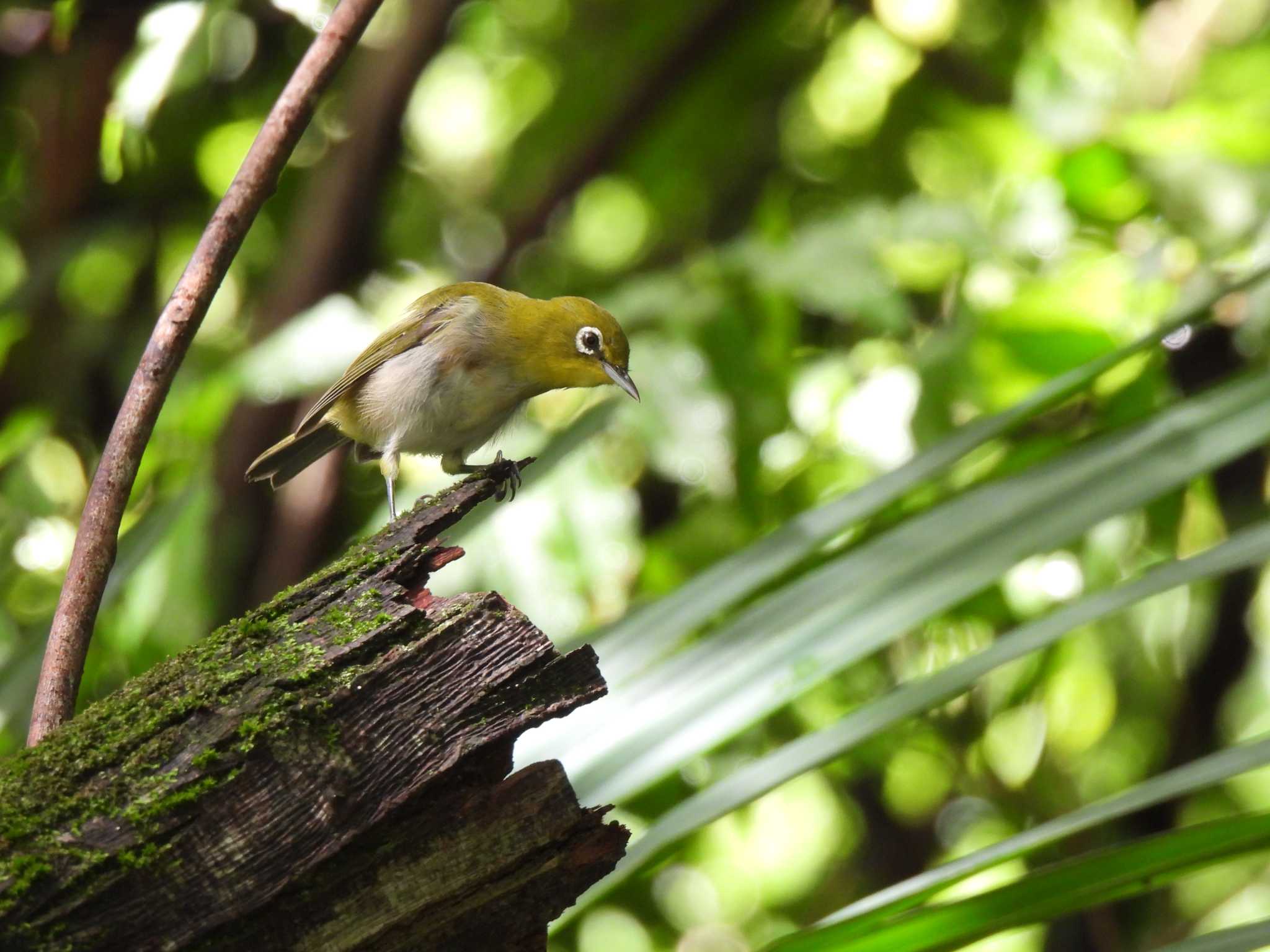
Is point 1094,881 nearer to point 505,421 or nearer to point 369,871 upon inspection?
point 369,871

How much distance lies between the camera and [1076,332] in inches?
130

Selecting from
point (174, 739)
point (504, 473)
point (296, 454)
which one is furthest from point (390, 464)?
point (174, 739)

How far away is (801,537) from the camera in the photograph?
232 cm

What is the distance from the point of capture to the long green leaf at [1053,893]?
1.54m

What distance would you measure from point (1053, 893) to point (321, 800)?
3.04ft

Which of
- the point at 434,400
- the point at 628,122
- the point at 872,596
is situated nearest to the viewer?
the point at 872,596

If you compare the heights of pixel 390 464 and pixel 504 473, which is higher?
pixel 390 464

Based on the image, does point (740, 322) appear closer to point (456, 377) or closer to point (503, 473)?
point (456, 377)

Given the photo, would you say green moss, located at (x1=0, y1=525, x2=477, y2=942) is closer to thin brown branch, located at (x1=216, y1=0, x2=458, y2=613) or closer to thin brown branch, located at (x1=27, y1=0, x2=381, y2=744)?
thin brown branch, located at (x1=27, y1=0, x2=381, y2=744)

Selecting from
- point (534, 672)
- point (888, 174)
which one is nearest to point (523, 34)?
point (888, 174)

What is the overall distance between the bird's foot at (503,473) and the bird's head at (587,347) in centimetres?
36

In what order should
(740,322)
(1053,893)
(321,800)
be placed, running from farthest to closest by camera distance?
1. (740,322)
2. (1053,893)
3. (321,800)

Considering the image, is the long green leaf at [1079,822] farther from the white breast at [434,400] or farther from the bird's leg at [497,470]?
the white breast at [434,400]

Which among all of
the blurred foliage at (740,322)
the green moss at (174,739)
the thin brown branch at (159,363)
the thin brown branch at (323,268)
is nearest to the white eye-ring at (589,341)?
the blurred foliage at (740,322)
